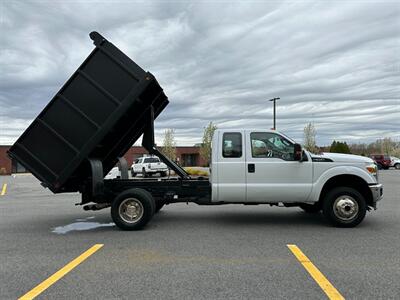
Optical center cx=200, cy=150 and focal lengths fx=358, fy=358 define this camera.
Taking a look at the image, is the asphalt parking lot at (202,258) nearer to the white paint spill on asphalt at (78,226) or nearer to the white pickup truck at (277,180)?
the white paint spill on asphalt at (78,226)

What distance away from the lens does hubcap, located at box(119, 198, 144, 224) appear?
7.53m

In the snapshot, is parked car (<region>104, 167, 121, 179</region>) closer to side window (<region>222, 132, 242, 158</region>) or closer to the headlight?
side window (<region>222, 132, 242, 158</region>)

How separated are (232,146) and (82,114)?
3179 millimetres

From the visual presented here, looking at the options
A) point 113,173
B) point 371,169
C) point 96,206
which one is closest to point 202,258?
point 96,206

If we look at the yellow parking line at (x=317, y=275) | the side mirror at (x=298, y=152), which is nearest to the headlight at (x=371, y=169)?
the side mirror at (x=298, y=152)

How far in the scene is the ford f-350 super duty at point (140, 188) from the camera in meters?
7.21

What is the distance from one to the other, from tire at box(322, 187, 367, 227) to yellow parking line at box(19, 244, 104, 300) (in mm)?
4673

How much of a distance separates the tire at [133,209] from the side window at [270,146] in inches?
96.9

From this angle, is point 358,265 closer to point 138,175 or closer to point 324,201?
point 324,201

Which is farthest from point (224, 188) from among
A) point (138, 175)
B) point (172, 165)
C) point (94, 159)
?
point (138, 175)

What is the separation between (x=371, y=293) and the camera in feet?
→ 13.2

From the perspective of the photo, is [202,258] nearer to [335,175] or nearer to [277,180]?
[277,180]

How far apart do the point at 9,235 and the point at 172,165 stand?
377cm

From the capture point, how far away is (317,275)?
4.59 metres
